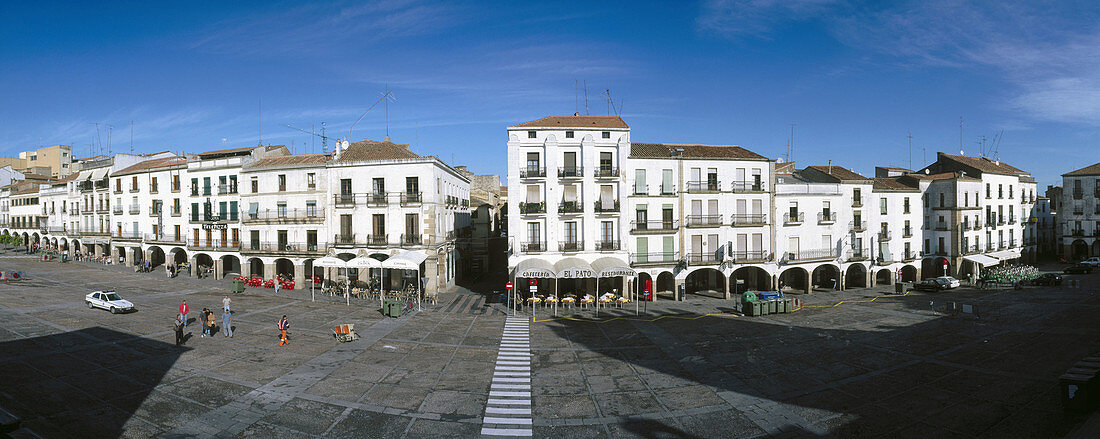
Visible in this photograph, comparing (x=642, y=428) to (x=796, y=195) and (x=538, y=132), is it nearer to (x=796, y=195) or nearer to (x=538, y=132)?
(x=538, y=132)

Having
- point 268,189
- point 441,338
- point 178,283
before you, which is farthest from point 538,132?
point 178,283

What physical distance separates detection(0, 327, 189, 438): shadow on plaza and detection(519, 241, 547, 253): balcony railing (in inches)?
844

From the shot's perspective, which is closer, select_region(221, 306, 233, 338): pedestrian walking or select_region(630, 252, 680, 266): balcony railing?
select_region(221, 306, 233, 338): pedestrian walking

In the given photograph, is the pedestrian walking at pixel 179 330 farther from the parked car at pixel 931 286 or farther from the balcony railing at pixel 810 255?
the parked car at pixel 931 286

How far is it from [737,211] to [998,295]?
920 inches

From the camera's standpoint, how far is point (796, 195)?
42.5 m

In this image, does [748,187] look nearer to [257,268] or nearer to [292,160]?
[292,160]

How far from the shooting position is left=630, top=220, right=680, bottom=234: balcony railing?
3866 cm

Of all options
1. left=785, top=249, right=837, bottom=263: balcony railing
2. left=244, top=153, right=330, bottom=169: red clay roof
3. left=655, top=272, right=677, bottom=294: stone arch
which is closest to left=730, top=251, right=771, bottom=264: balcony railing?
left=785, top=249, right=837, bottom=263: balcony railing

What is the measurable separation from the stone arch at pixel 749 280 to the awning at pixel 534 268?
57.9ft

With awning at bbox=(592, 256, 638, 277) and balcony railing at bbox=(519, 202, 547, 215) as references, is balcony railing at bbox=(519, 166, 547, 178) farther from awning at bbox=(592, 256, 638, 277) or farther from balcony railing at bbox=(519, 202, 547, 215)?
awning at bbox=(592, 256, 638, 277)

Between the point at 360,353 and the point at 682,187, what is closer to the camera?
the point at 360,353

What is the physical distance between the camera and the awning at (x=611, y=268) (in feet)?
115

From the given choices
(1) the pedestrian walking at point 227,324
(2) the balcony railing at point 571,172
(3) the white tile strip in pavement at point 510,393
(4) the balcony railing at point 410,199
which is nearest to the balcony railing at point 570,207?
(2) the balcony railing at point 571,172
